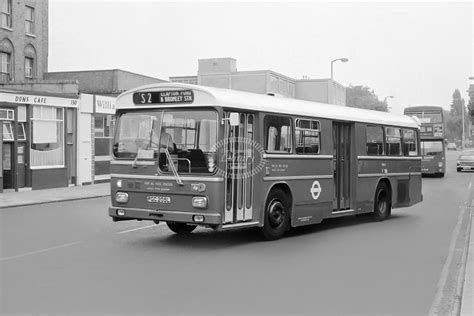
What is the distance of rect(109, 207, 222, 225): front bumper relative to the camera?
32.2ft

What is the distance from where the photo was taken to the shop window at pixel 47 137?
25.2 metres

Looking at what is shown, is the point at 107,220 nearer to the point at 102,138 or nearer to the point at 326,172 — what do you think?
the point at 326,172

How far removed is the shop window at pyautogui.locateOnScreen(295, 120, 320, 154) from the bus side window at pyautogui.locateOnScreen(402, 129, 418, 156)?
4.71 meters

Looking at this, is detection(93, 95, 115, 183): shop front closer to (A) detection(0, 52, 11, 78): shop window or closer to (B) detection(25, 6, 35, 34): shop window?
(A) detection(0, 52, 11, 78): shop window

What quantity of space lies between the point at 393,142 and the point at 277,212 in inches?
228

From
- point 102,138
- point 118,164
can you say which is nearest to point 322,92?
point 102,138

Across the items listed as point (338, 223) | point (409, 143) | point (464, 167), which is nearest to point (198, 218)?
point (338, 223)

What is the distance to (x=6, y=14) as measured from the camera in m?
38.0

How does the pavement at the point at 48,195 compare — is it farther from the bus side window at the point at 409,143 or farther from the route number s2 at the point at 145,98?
the bus side window at the point at 409,143

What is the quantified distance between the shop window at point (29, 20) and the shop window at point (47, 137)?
16.5 m

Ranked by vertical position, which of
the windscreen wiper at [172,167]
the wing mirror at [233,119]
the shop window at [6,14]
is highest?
the shop window at [6,14]

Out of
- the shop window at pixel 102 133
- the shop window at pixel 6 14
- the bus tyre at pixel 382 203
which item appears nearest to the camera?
the bus tyre at pixel 382 203

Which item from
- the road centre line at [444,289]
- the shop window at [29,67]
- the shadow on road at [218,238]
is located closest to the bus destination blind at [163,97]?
the shadow on road at [218,238]

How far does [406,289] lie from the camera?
Answer: 746 centimetres
